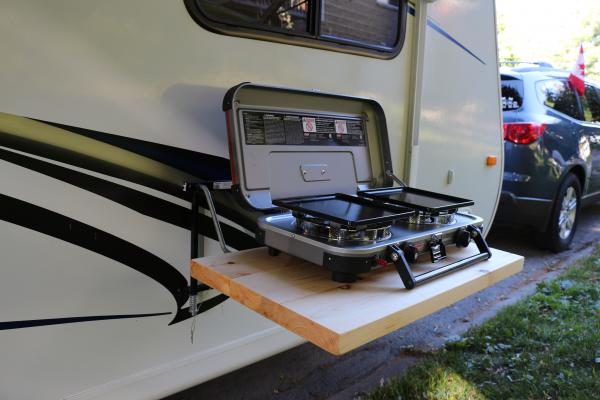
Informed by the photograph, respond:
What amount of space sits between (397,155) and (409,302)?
117 centimetres

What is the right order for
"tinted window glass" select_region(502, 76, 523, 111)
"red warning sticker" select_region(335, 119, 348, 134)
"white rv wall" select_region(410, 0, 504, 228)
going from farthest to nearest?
"tinted window glass" select_region(502, 76, 523, 111) < "white rv wall" select_region(410, 0, 504, 228) < "red warning sticker" select_region(335, 119, 348, 134)

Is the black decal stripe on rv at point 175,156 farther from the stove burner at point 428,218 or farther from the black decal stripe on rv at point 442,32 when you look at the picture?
the black decal stripe on rv at point 442,32

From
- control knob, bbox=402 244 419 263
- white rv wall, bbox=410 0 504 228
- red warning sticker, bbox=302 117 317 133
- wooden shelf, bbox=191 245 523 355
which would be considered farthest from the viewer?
white rv wall, bbox=410 0 504 228

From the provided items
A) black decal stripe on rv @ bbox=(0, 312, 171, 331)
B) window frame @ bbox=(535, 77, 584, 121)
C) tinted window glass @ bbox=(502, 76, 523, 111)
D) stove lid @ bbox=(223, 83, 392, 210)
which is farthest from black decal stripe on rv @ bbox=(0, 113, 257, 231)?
window frame @ bbox=(535, 77, 584, 121)

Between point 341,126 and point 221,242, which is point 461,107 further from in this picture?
point 221,242

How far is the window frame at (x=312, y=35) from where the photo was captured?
1.67 meters

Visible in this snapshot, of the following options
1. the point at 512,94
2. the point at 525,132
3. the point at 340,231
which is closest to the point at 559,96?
the point at 512,94

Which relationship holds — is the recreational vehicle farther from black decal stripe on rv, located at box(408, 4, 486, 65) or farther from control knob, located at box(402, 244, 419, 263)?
control knob, located at box(402, 244, 419, 263)

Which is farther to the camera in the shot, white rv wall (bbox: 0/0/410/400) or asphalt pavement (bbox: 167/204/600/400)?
asphalt pavement (bbox: 167/204/600/400)

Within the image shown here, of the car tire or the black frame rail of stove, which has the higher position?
the black frame rail of stove

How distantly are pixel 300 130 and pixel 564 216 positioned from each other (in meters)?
3.81

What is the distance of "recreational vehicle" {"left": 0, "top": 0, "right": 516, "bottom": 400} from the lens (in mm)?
1388

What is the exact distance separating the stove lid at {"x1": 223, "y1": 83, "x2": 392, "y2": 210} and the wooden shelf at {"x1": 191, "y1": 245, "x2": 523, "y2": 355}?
11.3 inches

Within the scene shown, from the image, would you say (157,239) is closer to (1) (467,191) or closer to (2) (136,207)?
(2) (136,207)
